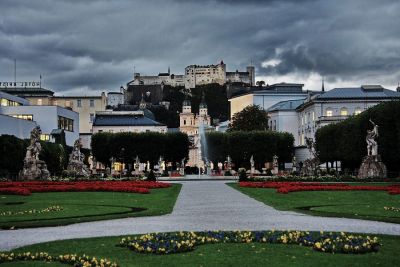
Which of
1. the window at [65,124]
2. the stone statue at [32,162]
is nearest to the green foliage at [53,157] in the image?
the stone statue at [32,162]

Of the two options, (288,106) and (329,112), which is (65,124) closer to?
(329,112)

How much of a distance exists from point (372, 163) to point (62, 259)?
49.3 m

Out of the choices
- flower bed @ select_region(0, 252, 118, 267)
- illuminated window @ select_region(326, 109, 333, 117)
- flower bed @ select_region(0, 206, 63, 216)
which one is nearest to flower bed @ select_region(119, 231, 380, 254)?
flower bed @ select_region(0, 252, 118, 267)

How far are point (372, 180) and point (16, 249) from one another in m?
44.7

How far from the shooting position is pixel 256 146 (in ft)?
336

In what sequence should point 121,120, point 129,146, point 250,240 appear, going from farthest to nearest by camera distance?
point 121,120
point 129,146
point 250,240

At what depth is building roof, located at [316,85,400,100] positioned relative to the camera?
110m

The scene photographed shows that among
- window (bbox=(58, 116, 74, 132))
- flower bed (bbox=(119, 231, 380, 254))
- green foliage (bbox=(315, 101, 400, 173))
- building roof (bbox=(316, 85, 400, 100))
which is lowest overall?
flower bed (bbox=(119, 231, 380, 254))

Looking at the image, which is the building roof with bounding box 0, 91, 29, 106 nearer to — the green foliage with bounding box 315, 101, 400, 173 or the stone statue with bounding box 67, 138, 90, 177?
the stone statue with bounding box 67, 138, 90, 177

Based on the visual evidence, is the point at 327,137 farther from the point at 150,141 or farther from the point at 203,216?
the point at 203,216

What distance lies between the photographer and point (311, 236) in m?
15.5

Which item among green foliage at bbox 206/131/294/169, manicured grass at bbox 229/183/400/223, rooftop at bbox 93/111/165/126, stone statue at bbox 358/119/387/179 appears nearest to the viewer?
manicured grass at bbox 229/183/400/223

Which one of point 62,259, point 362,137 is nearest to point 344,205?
point 62,259

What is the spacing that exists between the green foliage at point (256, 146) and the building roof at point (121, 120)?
43171 millimetres
